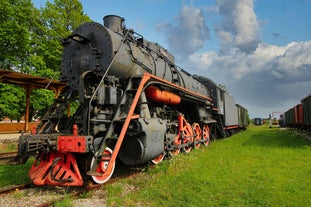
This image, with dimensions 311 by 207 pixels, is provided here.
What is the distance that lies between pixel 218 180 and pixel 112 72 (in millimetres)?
3521

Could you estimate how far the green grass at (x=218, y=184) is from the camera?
460 centimetres

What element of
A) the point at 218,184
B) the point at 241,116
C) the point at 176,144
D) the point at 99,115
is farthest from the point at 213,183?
the point at 241,116

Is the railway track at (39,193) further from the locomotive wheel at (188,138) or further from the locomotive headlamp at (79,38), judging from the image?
the locomotive wheel at (188,138)

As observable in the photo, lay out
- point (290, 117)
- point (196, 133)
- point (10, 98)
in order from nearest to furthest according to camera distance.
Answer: point (196, 133) < point (10, 98) < point (290, 117)

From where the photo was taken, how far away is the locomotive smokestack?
7.36 metres

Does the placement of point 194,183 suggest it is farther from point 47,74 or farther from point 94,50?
point 47,74

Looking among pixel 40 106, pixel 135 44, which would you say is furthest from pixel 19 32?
pixel 135 44

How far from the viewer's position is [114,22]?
739 centimetres

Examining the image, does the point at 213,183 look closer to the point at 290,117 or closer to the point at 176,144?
the point at 176,144

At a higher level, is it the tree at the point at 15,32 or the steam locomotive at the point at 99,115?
the tree at the point at 15,32

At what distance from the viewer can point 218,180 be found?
5.84 meters

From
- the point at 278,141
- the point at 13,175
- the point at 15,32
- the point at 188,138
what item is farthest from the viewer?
the point at 15,32

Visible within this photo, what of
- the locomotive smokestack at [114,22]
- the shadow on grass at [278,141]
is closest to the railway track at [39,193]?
the locomotive smokestack at [114,22]

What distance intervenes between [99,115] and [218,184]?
9.89 feet
